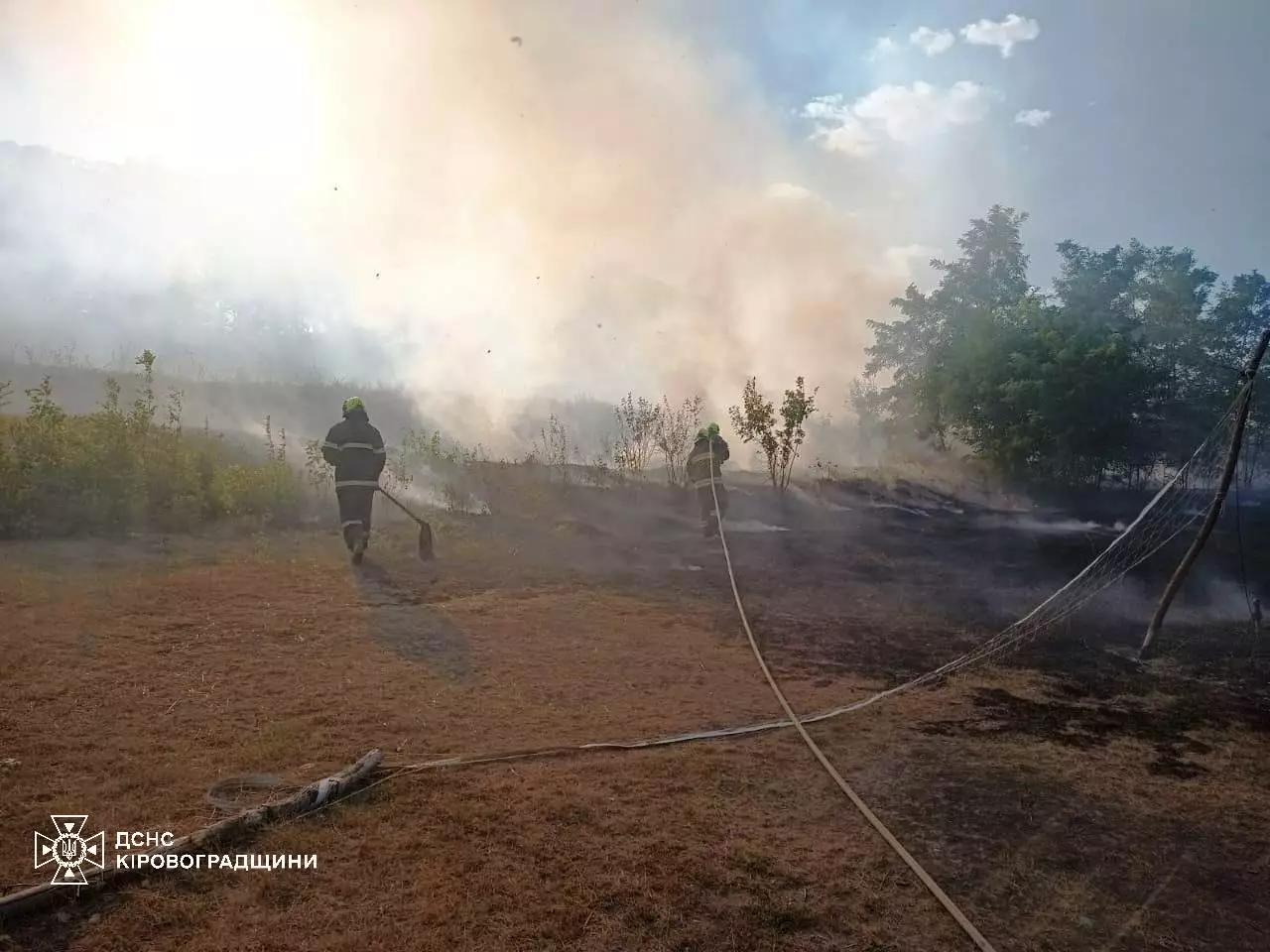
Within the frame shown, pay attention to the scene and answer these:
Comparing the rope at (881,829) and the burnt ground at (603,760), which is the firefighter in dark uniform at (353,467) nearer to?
the burnt ground at (603,760)

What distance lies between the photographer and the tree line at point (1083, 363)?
20.7 metres

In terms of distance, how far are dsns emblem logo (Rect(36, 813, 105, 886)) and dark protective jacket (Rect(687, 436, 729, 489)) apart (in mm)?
11840

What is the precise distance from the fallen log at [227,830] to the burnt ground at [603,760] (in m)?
0.08

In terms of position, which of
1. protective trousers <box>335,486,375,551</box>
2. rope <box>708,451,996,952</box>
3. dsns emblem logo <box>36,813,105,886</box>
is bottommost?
rope <box>708,451,996,952</box>

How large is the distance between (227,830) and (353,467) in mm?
7310

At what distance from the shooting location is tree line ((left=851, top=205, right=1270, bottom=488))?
20.7m

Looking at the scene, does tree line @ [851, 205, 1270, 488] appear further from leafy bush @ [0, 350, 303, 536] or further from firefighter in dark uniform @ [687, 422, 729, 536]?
leafy bush @ [0, 350, 303, 536]

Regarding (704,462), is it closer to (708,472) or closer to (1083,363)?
(708,472)

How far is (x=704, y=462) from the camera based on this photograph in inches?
582

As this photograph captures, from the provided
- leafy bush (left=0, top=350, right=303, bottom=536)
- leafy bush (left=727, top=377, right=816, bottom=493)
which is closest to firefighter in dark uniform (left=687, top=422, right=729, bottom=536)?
leafy bush (left=727, top=377, right=816, bottom=493)

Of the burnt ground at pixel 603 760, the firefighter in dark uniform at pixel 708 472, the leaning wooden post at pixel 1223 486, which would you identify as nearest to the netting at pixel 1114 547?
the leaning wooden post at pixel 1223 486

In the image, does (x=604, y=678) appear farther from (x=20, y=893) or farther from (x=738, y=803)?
(x=20, y=893)

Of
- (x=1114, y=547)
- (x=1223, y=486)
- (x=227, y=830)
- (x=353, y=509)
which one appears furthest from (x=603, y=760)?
(x=1114, y=547)

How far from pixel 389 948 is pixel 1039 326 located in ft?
75.8
